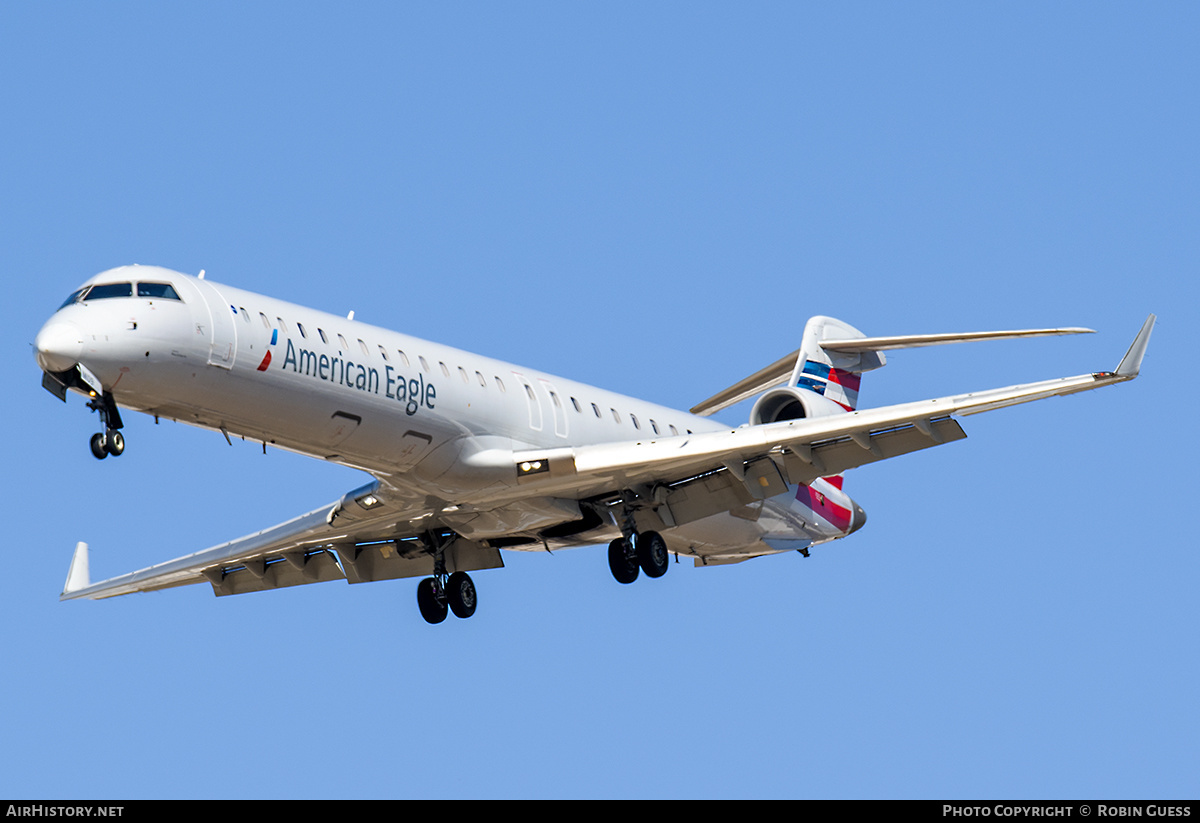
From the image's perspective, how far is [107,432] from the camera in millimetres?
18031

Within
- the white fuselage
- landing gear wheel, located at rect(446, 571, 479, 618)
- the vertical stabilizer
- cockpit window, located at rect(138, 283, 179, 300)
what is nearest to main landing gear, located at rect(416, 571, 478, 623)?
landing gear wheel, located at rect(446, 571, 479, 618)

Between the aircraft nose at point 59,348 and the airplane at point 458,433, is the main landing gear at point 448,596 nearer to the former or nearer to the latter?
the airplane at point 458,433

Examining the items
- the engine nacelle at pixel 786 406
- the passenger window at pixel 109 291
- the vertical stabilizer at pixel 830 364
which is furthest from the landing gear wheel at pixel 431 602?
the passenger window at pixel 109 291

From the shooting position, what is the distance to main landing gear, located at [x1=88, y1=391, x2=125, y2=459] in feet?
58.9

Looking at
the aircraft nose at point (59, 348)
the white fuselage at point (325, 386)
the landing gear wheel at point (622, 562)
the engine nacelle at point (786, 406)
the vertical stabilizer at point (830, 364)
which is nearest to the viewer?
the aircraft nose at point (59, 348)

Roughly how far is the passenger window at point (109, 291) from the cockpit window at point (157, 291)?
0.39 ft

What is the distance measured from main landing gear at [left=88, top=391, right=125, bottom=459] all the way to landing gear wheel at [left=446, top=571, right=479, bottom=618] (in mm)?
6914

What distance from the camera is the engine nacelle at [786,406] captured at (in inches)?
972

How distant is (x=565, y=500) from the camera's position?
74.3 ft

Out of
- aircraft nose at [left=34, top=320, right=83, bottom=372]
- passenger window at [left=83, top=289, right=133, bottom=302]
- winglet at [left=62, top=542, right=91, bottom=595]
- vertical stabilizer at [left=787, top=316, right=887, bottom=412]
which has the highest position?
vertical stabilizer at [left=787, top=316, right=887, bottom=412]

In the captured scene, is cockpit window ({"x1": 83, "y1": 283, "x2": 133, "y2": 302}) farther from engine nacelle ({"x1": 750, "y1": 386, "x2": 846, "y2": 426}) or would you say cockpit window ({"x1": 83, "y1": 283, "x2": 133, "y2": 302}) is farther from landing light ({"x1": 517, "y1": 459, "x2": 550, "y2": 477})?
engine nacelle ({"x1": 750, "y1": 386, "x2": 846, "y2": 426})

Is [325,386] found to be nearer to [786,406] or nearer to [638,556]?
[638,556]

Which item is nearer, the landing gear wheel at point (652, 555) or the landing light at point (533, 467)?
the landing light at point (533, 467)

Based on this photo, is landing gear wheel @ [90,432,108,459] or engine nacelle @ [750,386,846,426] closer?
landing gear wheel @ [90,432,108,459]
